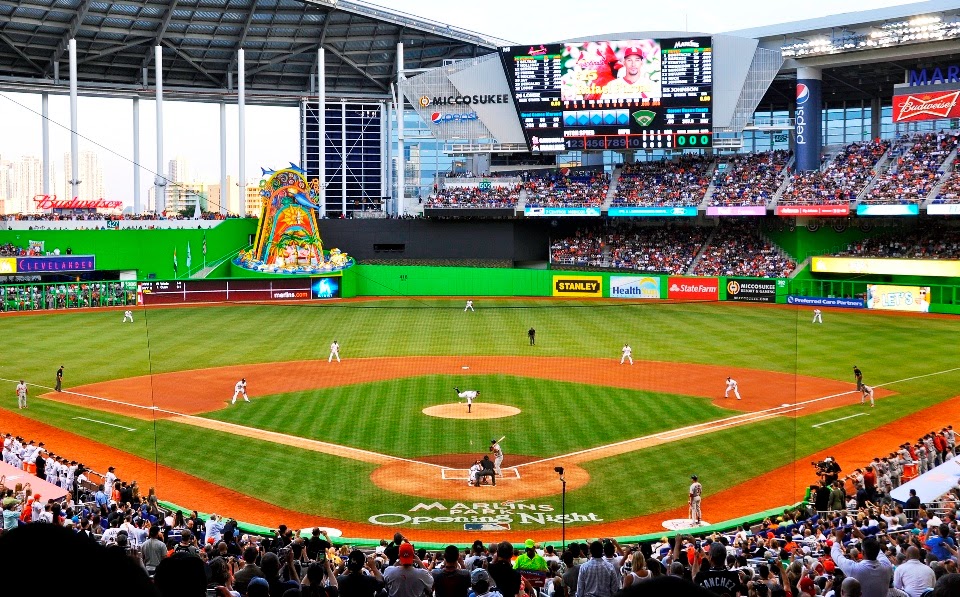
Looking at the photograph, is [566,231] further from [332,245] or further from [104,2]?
[104,2]

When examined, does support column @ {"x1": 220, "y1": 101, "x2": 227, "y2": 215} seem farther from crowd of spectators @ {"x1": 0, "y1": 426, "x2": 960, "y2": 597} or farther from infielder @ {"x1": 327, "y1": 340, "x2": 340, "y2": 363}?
crowd of spectators @ {"x1": 0, "y1": 426, "x2": 960, "y2": 597}

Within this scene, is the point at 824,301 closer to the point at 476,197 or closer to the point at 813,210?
the point at 813,210

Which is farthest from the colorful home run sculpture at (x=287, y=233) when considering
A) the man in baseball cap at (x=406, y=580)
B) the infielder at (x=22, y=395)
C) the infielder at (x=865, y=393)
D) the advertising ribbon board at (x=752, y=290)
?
the man in baseball cap at (x=406, y=580)

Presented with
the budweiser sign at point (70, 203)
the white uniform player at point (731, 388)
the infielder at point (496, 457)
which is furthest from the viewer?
the budweiser sign at point (70, 203)

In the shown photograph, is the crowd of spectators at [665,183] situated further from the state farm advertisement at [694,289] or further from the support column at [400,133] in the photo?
the support column at [400,133]

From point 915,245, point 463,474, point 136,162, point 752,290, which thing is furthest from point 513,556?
point 136,162

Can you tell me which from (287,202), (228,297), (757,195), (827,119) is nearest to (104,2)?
(287,202)
